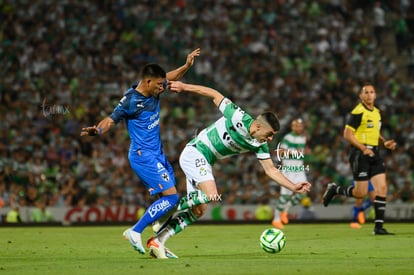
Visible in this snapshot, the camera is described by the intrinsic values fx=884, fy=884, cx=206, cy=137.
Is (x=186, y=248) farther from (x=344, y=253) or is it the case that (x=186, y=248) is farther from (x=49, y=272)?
(x=49, y=272)

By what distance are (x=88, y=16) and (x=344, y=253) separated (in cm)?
1856

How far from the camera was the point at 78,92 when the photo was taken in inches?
1072

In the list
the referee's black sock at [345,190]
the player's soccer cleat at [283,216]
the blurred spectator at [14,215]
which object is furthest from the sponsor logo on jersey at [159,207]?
the blurred spectator at [14,215]

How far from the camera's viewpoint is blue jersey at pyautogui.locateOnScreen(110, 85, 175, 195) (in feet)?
40.3

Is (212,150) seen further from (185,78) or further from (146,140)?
(185,78)

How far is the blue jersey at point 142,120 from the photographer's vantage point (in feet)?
40.3

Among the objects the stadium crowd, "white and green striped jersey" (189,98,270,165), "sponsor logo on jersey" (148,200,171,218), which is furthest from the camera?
the stadium crowd

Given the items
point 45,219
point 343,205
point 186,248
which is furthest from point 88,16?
point 186,248

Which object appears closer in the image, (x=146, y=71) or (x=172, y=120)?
(x=146, y=71)

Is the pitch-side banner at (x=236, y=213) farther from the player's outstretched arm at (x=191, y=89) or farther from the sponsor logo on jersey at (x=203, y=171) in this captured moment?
the player's outstretched arm at (x=191, y=89)

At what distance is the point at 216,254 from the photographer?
12.9 meters

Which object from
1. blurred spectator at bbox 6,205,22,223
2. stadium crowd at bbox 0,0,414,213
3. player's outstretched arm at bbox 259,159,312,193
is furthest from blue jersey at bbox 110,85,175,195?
stadium crowd at bbox 0,0,414,213

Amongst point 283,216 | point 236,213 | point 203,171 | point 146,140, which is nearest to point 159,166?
point 146,140

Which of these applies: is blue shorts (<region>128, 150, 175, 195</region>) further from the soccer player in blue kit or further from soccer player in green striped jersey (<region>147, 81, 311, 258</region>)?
soccer player in green striped jersey (<region>147, 81, 311, 258</region>)
